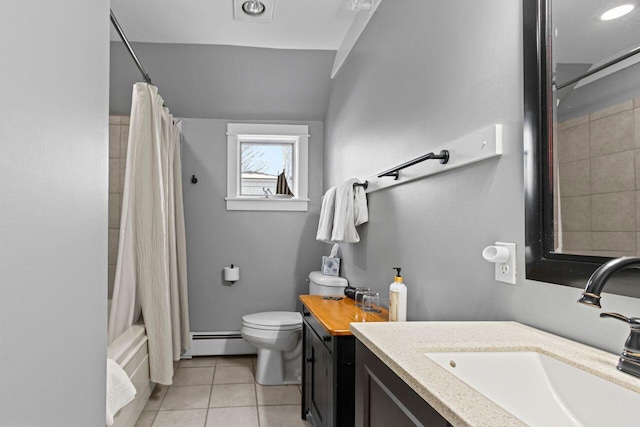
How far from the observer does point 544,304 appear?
1.14 m

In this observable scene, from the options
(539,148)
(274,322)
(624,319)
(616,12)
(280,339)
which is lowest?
(280,339)

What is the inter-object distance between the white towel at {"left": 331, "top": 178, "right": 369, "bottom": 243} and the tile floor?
3.63ft

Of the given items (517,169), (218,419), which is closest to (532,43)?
(517,169)

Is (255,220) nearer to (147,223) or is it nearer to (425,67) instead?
(147,223)

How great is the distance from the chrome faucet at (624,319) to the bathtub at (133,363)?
198 cm

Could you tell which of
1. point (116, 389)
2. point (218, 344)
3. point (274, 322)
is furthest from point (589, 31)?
point (218, 344)

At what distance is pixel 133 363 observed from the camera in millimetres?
2342

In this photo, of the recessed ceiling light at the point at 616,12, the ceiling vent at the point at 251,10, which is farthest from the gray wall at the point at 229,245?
the recessed ceiling light at the point at 616,12

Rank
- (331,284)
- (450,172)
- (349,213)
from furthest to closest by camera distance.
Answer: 1. (331,284)
2. (349,213)
3. (450,172)

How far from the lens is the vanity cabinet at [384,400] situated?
0.83 metres

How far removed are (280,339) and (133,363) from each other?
3.39ft

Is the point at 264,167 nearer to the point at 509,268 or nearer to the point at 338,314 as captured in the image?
the point at 338,314

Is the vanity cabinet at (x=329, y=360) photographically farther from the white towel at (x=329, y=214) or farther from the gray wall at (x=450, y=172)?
the white towel at (x=329, y=214)

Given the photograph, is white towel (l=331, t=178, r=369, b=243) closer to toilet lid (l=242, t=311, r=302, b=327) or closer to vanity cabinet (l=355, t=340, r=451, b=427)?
toilet lid (l=242, t=311, r=302, b=327)
